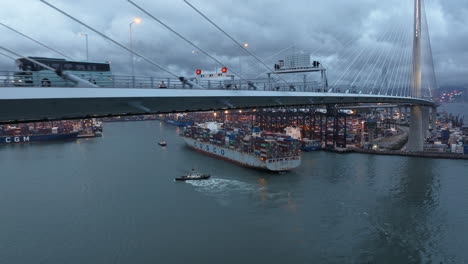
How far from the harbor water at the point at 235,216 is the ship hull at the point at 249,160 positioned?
552mm

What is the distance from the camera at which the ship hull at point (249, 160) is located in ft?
50.1

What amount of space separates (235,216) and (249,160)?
7948 millimetres

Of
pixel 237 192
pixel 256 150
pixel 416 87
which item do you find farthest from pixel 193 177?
pixel 416 87

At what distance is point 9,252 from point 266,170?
11693 millimetres

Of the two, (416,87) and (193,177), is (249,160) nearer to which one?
(193,177)

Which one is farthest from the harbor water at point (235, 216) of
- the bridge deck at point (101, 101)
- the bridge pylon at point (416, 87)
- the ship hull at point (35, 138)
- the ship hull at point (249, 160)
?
the ship hull at point (35, 138)

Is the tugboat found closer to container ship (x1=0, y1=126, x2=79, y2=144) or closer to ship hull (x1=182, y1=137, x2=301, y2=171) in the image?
ship hull (x1=182, y1=137, x2=301, y2=171)

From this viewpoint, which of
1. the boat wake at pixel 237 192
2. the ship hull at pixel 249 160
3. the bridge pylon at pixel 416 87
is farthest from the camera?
the bridge pylon at pixel 416 87

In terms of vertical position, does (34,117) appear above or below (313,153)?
above

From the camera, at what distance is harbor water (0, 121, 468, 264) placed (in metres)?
6.90

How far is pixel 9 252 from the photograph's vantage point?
275 inches

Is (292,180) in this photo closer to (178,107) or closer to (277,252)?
(277,252)

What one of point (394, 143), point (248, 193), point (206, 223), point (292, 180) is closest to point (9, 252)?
point (206, 223)

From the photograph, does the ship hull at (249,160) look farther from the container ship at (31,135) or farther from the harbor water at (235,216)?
the container ship at (31,135)
